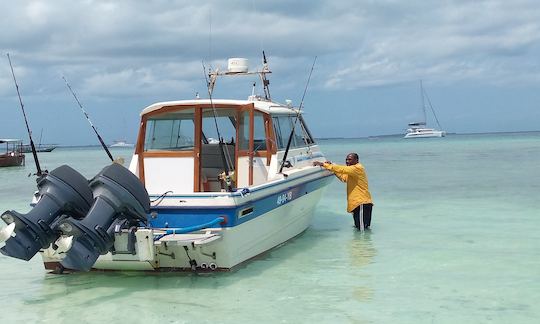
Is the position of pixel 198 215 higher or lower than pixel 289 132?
lower

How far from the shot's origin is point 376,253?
945cm

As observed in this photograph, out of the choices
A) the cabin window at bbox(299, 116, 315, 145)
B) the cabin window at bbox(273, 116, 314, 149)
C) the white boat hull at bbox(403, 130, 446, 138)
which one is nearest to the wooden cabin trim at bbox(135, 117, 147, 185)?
the cabin window at bbox(273, 116, 314, 149)

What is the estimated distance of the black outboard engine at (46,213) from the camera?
6.36m

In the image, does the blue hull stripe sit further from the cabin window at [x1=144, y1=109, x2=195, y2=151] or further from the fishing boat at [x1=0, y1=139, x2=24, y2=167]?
the fishing boat at [x1=0, y1=139, x2=24, y2=167]

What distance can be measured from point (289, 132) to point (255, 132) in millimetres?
1334

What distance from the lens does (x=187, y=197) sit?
743 cm

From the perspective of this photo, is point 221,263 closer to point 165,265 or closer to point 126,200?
point 165,265

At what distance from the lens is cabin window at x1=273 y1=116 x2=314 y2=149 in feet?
32.6

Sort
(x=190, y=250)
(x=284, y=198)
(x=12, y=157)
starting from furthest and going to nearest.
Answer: (x=12, y=157) < (x=284, y=198) < (x=190, y=250)

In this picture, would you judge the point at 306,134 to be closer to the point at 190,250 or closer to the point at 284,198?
the point at 284,198

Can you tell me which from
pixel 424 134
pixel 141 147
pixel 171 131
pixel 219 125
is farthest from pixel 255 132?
pixel 424 134

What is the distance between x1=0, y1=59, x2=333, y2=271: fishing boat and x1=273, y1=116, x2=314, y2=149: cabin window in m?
0.02

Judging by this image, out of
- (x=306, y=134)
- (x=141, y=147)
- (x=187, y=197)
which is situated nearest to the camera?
(x=187, y=197)

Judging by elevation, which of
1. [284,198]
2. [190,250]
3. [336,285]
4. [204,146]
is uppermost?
[204,146]
